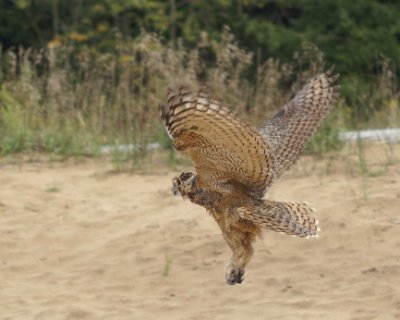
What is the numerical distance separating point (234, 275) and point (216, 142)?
1.23m

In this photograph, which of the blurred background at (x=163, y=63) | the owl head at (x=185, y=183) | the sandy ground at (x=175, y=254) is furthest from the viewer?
the blurred background at (x=163, y=63)

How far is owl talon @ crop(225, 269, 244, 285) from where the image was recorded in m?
6.07

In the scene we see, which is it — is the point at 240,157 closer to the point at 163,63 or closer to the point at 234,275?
the point at 234,275

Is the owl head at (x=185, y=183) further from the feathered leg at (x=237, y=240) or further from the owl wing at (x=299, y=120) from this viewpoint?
the owl wing at (x=299, y=120)

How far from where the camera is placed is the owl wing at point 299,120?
6074 mm

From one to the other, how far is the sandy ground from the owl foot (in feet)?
0.43

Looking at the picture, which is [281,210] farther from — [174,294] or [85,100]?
[85,100]

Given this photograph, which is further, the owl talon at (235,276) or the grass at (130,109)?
the grass at (130,109)

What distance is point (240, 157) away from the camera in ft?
17.5

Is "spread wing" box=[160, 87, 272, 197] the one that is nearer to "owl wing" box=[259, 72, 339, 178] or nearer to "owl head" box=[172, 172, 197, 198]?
"owl head" box=[172, 172, 197, 198]

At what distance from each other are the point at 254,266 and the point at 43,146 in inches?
154

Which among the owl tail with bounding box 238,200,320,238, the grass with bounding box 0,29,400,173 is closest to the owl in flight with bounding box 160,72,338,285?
the owl tail with bounding box 238,200,320,238

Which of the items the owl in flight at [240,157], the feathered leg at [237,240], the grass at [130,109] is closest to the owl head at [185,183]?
the owl in flight at [240,157]

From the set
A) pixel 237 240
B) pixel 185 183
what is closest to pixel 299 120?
pixel 237 240
